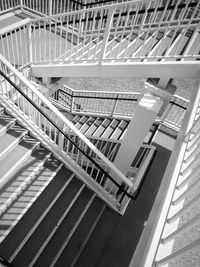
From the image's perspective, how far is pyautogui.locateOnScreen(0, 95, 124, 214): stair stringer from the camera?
429 cm

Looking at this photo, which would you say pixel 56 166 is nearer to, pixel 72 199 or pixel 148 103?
pixel 72 199

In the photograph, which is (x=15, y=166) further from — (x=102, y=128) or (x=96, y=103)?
(x=96, y=103)

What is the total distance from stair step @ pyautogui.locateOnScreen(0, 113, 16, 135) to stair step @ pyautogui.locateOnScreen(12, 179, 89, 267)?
1755 millimetres

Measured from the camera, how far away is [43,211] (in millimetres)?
4090

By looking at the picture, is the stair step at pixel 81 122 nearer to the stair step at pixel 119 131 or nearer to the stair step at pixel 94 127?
the stair step at pixel 94 127

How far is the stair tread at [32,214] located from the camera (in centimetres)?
355

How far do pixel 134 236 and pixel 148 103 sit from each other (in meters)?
2.95

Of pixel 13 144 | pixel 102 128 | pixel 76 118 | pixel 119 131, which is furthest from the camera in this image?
pixel 76 118

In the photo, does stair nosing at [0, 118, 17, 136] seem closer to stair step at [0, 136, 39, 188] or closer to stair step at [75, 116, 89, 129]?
stair step at [0, 136, 39, 188]

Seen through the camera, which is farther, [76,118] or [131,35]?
[76,118]

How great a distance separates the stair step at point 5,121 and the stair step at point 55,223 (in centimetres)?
176

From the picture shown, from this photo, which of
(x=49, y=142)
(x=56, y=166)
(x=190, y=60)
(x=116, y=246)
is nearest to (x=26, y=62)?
(x=49, y=142)

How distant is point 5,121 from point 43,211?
1925mm

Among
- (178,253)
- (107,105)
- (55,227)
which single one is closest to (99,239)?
(55,227)
